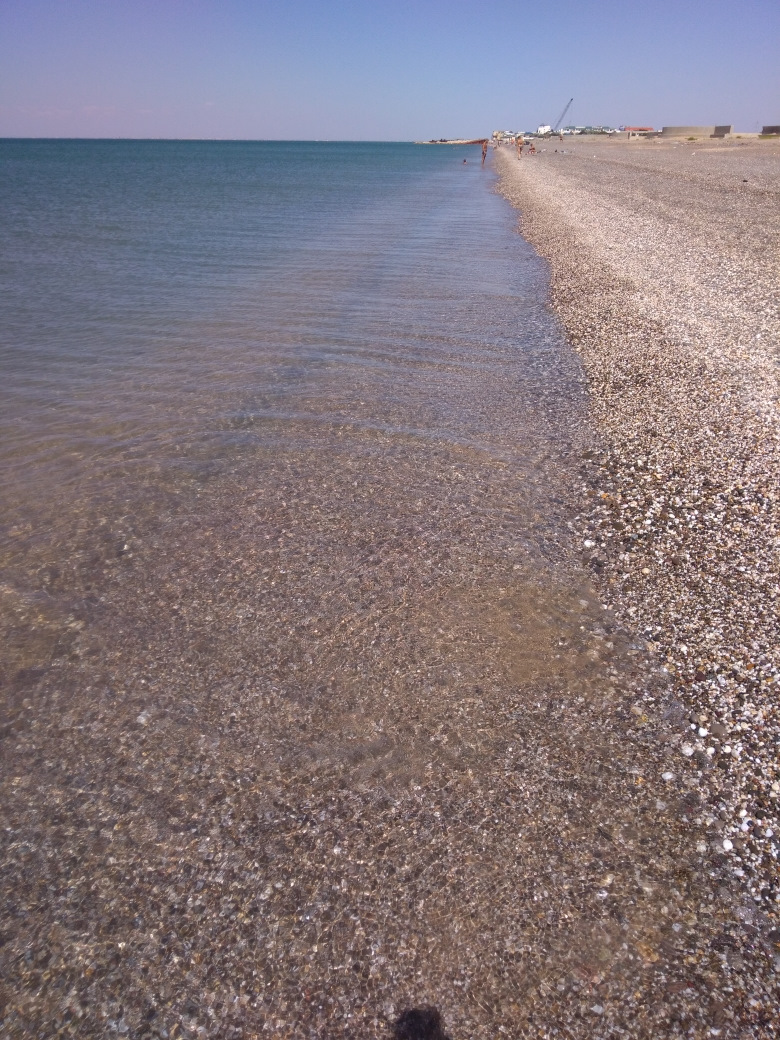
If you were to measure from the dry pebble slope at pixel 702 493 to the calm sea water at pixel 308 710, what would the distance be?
1.57ft

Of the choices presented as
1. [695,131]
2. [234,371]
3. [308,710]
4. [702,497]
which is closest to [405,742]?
[308,710]

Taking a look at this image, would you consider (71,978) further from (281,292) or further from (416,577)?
(281,292)

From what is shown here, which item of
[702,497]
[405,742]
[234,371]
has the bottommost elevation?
[405,742]

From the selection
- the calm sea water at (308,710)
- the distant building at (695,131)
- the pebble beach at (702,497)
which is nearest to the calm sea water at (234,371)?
the calm sea water at (308,710)

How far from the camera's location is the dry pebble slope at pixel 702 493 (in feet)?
14.5

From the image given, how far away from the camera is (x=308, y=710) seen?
4996 millimetres

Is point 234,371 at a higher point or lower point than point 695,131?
lower

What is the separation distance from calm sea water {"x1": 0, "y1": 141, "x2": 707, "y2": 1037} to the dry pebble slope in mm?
480

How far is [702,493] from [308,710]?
5.34 m

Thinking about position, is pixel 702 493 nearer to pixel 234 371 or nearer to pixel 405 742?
pixel 405 742

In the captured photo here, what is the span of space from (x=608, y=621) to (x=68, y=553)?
228 inches

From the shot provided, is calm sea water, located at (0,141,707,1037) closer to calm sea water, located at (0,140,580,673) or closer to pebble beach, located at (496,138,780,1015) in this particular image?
calm sea water, located at (0,140,580,673)

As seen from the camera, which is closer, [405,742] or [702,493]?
[405,742]

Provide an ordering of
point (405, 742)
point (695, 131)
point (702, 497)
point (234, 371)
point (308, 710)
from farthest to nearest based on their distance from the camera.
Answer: point (695, 131) → point (234, 371) → point (702, 497) → point (308, 710) → point (405, 742)
